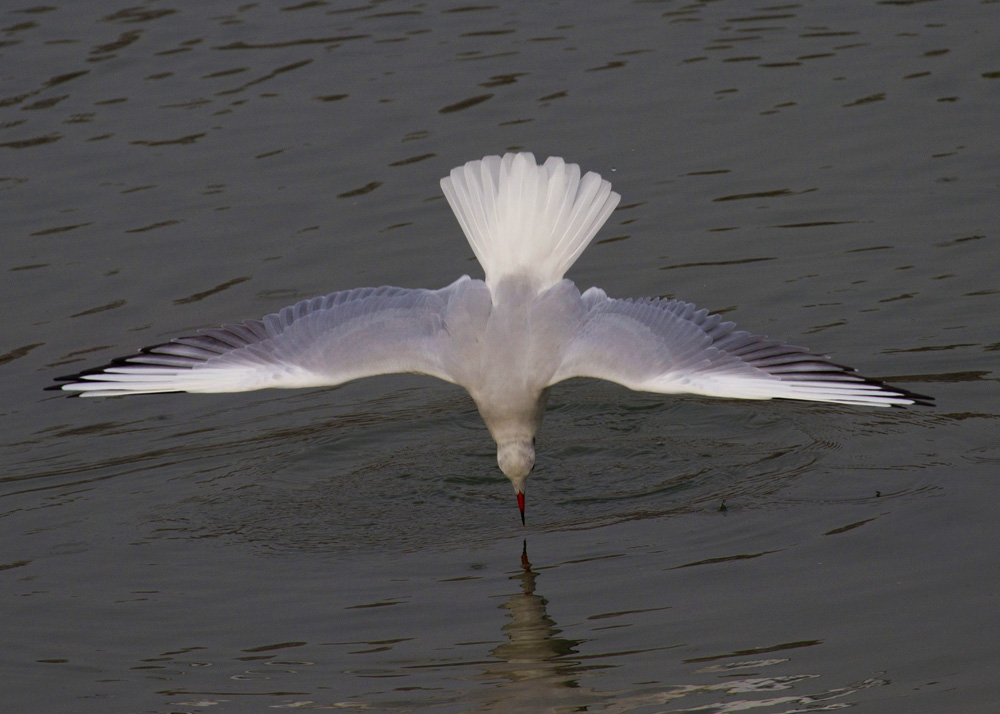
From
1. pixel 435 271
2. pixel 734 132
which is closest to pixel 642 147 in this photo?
pixel 734 132

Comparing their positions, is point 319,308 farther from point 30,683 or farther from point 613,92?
point 613,92

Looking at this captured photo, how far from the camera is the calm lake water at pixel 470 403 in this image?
17.2ft

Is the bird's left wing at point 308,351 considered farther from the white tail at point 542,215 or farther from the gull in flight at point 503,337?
the white tail at point 542,215

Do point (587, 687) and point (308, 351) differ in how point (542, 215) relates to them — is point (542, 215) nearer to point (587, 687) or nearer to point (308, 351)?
point (308, 351)

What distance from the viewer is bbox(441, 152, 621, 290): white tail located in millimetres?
6426

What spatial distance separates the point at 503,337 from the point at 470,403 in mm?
1292

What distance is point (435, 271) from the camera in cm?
839

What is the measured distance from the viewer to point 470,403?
7.45 m

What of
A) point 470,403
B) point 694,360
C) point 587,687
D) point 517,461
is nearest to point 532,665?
point 587,687

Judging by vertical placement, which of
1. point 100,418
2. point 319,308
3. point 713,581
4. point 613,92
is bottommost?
point 713,581

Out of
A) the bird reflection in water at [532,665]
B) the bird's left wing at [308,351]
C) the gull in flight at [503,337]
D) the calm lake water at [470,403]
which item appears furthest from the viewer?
the bird's left wing at [308,351]

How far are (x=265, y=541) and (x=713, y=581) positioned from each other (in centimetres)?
191

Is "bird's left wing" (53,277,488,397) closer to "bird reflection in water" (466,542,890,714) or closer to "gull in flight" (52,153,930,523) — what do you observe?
"gull in flight" (52,153,930,523)

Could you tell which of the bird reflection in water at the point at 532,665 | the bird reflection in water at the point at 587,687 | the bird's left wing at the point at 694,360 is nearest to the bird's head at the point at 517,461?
the bird's left wing at the point at 694,360
